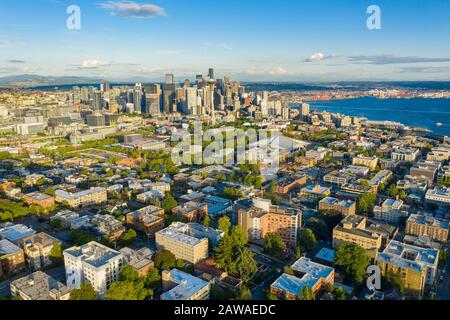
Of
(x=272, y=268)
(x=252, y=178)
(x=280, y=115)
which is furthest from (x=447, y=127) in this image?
(x=272, y=268)

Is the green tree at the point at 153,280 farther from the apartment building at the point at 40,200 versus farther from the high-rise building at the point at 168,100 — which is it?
the high-rise building at the point at 168,100

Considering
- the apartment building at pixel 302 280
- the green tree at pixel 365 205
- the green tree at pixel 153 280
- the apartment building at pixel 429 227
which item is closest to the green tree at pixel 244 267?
the apartment building at pixel 302 280

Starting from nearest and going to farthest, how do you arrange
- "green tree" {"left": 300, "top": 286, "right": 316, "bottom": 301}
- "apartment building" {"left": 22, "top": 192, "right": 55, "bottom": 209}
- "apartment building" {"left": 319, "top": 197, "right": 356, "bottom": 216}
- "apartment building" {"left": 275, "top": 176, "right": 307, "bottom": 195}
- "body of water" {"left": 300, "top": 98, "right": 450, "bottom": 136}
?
"green tree" {"left": 300, "top": 286, "right": 316, "bottom": 301}
"apartment building" {"left": 319, "top": 197, "right": 356, "bottom": 216}
"apartment building" {"left": 22, "top": 192, "right": 55, "bottom": 209}
"apartment building" {"left": 275, "top": 176, "right": 307, "bottom": 195}
"body of water" {"left": 300, "top": 98, "right": 450, "bottom": 136}

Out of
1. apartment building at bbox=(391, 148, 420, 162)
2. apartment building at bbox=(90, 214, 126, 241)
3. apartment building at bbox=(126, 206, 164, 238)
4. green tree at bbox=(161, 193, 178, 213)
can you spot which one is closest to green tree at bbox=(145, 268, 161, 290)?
apartment building at bbox=(90, 214, 126, 241)

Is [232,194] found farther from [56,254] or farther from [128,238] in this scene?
[56,254]

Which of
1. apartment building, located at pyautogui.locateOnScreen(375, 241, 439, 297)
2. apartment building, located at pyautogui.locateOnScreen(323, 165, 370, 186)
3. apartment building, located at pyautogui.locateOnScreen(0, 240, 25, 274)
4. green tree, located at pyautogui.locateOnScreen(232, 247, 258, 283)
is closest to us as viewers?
apartment building, located at pyautogui.locateOnScreen(375, 241, 439, 297)

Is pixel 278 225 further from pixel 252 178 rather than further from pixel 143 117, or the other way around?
pixel 143 117

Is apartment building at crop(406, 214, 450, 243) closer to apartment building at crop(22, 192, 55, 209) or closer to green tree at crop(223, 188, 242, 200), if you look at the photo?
green tree at crop(223, 188, 242, 200)
